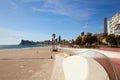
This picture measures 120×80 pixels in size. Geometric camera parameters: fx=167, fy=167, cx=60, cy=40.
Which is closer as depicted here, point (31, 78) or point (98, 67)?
point (98, 67)

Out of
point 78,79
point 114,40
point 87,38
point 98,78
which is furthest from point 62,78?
point 87,38

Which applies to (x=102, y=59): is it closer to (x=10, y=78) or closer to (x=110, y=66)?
(x=110, y=66)

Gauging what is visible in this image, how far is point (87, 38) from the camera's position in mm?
76562

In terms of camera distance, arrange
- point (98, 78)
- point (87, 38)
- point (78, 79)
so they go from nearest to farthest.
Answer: point (98, 78) → point (78, 79) → point (87, 38)

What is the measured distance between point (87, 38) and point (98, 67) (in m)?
70.2

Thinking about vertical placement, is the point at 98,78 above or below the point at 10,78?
above

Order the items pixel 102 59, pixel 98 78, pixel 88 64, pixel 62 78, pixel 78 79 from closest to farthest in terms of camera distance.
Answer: pixel 98 78 < pixel 78 79 < pixel 88 64 < pixel 102 59 < pixel 62 78

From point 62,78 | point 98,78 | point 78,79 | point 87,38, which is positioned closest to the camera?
point 98,78

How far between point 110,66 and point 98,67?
51 centimetres

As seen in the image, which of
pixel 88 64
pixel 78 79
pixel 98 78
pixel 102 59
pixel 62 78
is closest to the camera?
pixel 98 78

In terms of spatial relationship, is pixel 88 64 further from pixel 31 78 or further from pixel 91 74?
pixel 31 78

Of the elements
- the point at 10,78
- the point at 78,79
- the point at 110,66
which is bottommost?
the point at 10,78

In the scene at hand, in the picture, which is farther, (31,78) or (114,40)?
(114,40)

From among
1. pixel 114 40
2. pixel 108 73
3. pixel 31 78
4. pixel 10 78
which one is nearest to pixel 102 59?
pixel 108 73
